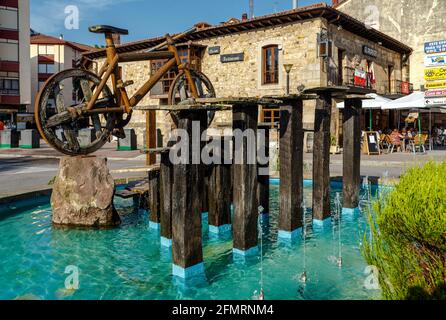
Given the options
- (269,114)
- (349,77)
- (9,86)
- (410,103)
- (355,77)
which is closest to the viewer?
(410,103)

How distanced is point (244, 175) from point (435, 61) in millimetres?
6999

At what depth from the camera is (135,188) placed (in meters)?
6.79

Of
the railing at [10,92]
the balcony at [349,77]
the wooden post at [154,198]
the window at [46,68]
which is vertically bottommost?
the wooden post at [154,198]

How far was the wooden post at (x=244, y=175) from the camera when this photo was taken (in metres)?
4.33

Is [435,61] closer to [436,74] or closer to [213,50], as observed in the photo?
[436,74]

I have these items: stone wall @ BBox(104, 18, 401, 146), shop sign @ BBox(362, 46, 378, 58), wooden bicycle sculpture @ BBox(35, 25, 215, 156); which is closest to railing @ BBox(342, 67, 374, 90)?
stone wall @ BBox(104, 18, 401, 146)

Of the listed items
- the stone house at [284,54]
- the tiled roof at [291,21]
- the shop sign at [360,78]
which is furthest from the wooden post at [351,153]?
the shop sign at [360,78]

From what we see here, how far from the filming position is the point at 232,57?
18.8 metres

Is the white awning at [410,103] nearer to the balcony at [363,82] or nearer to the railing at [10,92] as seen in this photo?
the balcony at [363,82]

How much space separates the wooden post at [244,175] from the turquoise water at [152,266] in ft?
1.09

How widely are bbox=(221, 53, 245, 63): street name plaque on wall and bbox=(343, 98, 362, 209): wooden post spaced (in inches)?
498

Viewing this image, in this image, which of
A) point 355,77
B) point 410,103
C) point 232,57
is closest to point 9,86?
point 232,57
